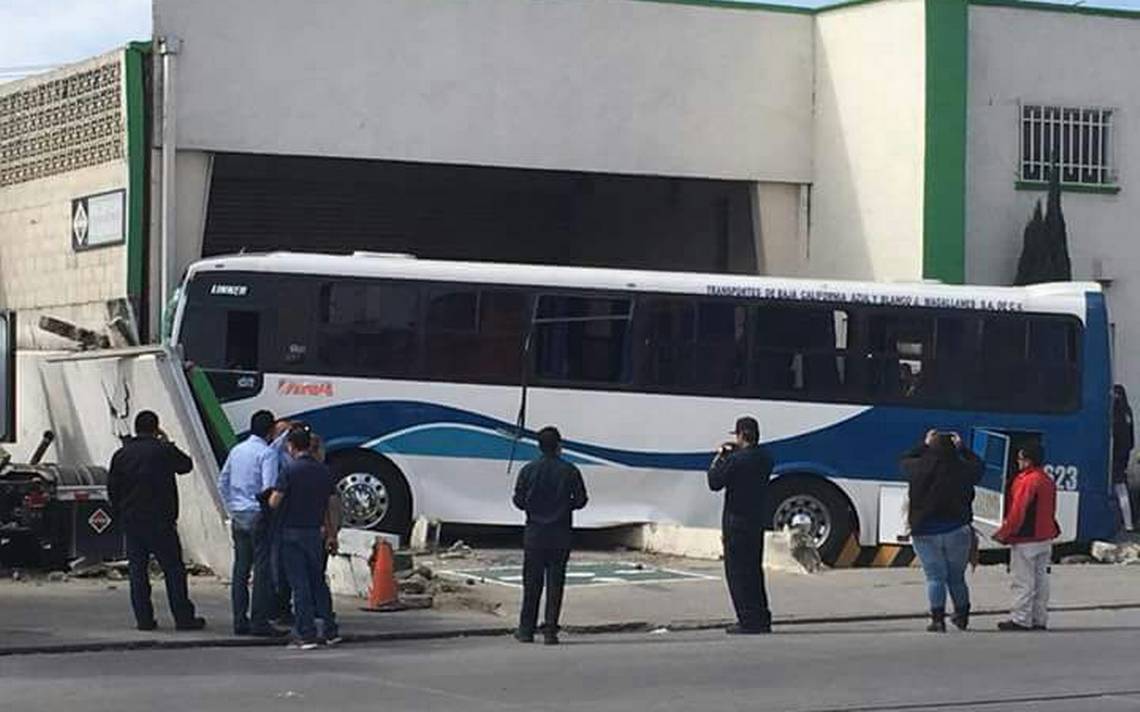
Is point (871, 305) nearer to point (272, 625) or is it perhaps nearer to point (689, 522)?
point (689, 522)

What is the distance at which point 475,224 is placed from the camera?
117ft

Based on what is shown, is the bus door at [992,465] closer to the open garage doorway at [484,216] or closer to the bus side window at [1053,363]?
the bus side window at [1053,363]

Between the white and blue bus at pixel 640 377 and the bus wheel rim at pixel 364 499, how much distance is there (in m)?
0.02

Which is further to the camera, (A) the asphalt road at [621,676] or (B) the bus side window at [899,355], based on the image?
(B) the bus side window at [899,355]

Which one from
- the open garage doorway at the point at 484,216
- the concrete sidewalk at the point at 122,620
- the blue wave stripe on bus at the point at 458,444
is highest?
the open garage doorway at the point at 484,216

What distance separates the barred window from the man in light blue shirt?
16815 mm

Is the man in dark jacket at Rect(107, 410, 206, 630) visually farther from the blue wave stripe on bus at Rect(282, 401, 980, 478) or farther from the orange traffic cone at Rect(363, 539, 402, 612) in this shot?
the blue wave stripe on bus at Rect(282, 401, 980, 478)

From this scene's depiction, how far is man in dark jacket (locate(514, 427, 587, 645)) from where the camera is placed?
53.8 ft

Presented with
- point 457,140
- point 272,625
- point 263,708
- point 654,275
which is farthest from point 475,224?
A: point 263,708

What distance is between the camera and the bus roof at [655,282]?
23.5m

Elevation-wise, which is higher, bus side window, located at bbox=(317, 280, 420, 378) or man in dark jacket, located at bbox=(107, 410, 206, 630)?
bus side window, located at bbox=(317, 280, 420, 378)

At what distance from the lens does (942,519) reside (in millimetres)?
17703

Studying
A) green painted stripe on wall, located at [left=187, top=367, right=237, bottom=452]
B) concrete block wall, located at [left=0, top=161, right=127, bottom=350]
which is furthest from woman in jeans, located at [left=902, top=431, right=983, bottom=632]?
concrete block wall, located at [left=0, top=161, right=127, bottom=350]

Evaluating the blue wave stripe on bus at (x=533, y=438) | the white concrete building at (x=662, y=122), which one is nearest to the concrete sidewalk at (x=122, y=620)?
the blue wave stripe on bus at (x=533, y=438)
